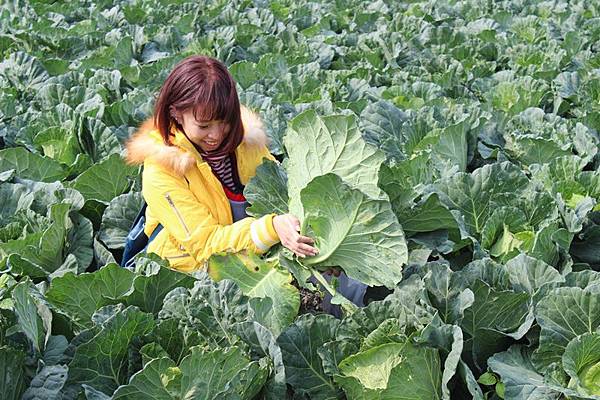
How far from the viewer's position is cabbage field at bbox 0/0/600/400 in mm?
2385

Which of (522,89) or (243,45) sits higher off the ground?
(522,89)

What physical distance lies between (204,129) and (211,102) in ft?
0.45

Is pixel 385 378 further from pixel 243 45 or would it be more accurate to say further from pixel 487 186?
pixel 243 45

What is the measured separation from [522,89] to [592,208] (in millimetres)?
1685

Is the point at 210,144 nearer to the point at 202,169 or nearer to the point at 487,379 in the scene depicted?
the point at 202,169

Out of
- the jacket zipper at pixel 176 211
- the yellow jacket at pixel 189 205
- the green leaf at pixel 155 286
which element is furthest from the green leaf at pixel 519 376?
the jacket zipper at pixel 176 211

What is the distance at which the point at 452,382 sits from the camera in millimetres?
2498

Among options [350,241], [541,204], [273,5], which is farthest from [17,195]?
[273,5]

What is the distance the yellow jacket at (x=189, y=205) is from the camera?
2.97 meters

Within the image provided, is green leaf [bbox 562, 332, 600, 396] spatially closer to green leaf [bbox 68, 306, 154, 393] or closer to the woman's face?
green leaf [bbox 68, 306, 154, 393]

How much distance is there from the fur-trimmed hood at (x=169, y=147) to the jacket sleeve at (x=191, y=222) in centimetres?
6

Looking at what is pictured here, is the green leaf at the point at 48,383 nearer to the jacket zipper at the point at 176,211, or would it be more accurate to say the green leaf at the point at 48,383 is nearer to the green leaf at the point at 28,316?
the green leaf at the point at 28,316

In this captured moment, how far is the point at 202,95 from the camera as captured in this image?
2.86 meters

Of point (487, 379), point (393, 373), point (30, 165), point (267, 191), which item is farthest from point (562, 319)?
point (30, 165)
